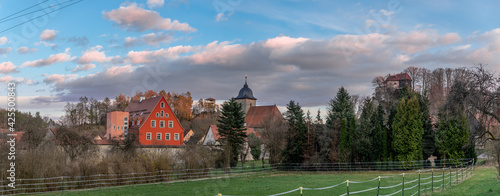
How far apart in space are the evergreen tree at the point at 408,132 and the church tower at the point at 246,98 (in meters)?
73.3

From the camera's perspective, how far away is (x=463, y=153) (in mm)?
38938

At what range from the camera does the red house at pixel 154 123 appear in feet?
189

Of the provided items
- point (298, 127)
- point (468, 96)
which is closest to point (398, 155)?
point (298, 127)

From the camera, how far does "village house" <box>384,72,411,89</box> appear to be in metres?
70.0

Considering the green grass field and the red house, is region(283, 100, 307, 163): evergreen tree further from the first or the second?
the red house

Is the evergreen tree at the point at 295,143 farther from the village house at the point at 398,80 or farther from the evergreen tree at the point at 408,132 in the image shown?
the village house at the point at 398,80

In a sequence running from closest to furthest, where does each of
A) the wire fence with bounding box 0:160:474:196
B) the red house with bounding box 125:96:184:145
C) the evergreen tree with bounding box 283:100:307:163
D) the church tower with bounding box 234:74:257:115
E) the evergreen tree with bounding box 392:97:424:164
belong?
the wire fence with bounding box 0:160:474:196, the evergreen tree with bounding box 392:97:424:164, the evergreen tree with bounding box 283:100:307:163, the red house with bounding box 125:96:184:145, the church tower with bounding box 234:74:257:115

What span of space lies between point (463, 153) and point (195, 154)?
79.4ft

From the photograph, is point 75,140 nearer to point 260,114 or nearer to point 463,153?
point 463,153

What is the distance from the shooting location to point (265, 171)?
42625mm

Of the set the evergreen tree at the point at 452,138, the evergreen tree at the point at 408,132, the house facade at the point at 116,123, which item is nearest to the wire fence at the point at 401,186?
the evergreen tree at the point at 408,132

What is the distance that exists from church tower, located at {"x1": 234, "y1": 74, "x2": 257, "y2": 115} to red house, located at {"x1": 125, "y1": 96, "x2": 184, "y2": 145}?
170 feet

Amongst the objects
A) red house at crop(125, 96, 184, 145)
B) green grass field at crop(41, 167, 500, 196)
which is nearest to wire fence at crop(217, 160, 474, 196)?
green grass field at crop(41, 167, 500, 196)

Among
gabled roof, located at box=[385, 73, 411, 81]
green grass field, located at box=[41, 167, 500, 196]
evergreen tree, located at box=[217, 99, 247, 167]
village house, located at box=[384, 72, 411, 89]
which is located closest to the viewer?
green grass field, located at box=[41, 167, 500, 196]
